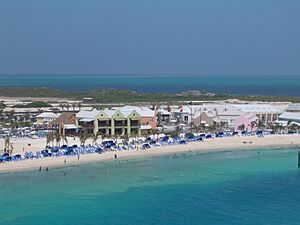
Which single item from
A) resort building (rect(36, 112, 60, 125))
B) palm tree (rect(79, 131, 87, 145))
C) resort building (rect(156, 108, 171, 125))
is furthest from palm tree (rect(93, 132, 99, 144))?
resort building (rect(156, 108, 171, 125))

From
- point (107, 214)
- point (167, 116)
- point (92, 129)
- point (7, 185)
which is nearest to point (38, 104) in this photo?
point (167, 116)

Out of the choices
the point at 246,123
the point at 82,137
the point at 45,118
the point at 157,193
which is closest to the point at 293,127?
the point at 246,123

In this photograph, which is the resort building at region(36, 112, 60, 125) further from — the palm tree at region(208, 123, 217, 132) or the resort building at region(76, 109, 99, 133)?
the palm tree at region(208, 123, 217, 132)

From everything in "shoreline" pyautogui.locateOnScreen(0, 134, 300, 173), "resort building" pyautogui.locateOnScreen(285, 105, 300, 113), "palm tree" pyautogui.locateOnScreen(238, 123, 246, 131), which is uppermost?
"resort building" pyautogui.locateOnScreen(285, 105, 300, 113)

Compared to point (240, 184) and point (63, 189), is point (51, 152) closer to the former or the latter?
point (63, 189)

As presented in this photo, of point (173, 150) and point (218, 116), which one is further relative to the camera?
point (218, 116)

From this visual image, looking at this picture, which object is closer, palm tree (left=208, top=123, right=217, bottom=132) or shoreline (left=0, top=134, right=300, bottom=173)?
shoreline (left=0, top=134, right=300, bottom=173)

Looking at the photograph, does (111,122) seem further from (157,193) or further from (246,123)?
(157,193)
